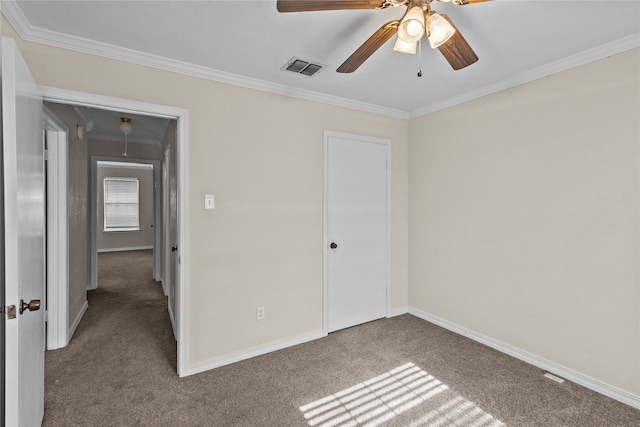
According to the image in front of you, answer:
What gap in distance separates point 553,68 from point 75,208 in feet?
15.3

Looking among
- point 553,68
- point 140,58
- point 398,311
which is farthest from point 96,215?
point 553,68

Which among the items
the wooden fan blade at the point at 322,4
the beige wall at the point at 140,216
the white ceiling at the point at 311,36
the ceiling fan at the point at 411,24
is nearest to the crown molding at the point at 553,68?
the white ceiling at the point at 311,36

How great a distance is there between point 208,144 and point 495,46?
219cm

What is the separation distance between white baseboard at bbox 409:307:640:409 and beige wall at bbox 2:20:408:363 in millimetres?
1397

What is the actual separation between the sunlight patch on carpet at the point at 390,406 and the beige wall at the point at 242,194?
909 mm

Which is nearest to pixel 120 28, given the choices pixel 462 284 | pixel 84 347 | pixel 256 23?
pixel 256 23

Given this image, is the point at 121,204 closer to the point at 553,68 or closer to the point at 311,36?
the point at 311,36

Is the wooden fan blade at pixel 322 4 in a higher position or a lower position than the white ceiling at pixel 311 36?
lower

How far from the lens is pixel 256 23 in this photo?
186 centimetres

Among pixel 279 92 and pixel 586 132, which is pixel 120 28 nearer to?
pixel 279 92

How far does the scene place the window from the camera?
337 inches

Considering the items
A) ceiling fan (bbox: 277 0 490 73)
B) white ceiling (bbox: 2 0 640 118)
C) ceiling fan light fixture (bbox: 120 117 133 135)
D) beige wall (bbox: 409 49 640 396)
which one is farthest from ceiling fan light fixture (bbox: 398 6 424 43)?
ceiling fan light fixture (bbox: 120 117 133 135)

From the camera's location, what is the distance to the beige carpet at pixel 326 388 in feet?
6.40

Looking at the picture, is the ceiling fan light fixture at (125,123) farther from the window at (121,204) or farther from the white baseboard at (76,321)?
the window at (121,204)
